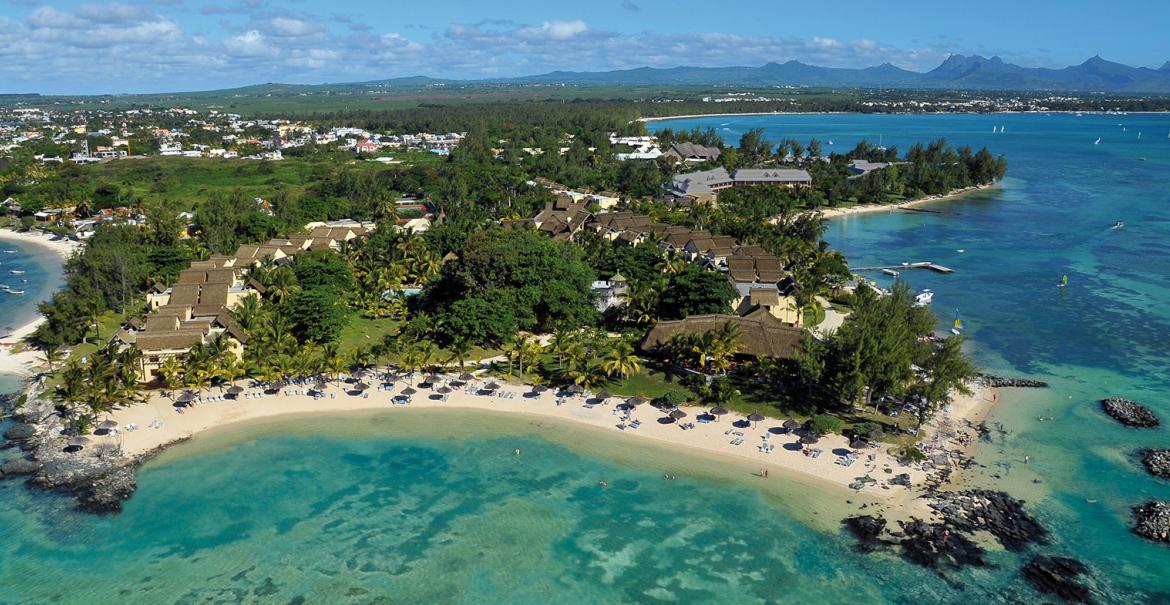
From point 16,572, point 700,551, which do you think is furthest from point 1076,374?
point 16,572

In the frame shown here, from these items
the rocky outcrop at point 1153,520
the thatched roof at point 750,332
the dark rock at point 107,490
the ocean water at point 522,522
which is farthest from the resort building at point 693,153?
the dark rock at point 107,490

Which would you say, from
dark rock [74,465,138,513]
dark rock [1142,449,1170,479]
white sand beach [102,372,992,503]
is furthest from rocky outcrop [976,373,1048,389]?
dark rock [74,465,138,513]

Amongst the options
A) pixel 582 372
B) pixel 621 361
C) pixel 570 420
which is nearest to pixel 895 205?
pixel 621 361

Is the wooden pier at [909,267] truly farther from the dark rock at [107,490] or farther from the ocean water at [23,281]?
the ocean water at [23,281]

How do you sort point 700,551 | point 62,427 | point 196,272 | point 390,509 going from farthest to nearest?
point 196,272
point 62,427
point 390,509
point 700,551

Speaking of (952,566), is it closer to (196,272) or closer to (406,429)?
(406,429)

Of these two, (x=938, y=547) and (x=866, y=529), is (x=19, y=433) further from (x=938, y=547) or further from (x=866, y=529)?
(x=938, y=547)

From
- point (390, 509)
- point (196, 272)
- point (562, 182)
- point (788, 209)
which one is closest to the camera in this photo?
point (390, 509)
